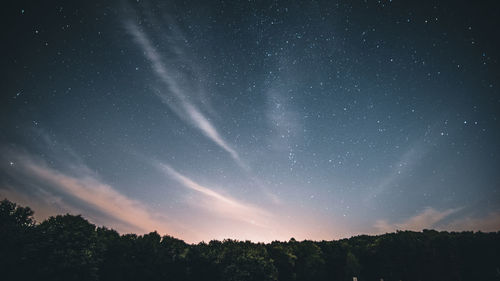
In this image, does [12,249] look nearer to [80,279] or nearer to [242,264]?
[80,279]

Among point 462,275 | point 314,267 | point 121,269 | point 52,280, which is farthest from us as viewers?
point 314,267

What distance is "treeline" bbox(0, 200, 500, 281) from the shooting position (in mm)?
30641

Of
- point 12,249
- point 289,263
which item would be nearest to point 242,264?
point 289,263

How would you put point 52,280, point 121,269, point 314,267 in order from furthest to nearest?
point 314,267, point 121,269, point 52,280

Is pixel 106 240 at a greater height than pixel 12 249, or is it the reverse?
pixel 106 240

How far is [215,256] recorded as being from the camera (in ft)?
143

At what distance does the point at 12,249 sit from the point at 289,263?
44.3 metres

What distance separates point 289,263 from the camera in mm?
49094

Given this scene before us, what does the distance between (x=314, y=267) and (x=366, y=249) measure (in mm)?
14220

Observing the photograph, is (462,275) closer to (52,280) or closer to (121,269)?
(121,269)

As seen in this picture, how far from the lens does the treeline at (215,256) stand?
101ft

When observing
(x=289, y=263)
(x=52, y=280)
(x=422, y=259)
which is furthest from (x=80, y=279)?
(x=422, y=259)

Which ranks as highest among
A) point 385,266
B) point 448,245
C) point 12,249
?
point 448,245

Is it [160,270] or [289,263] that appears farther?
[289,263]
